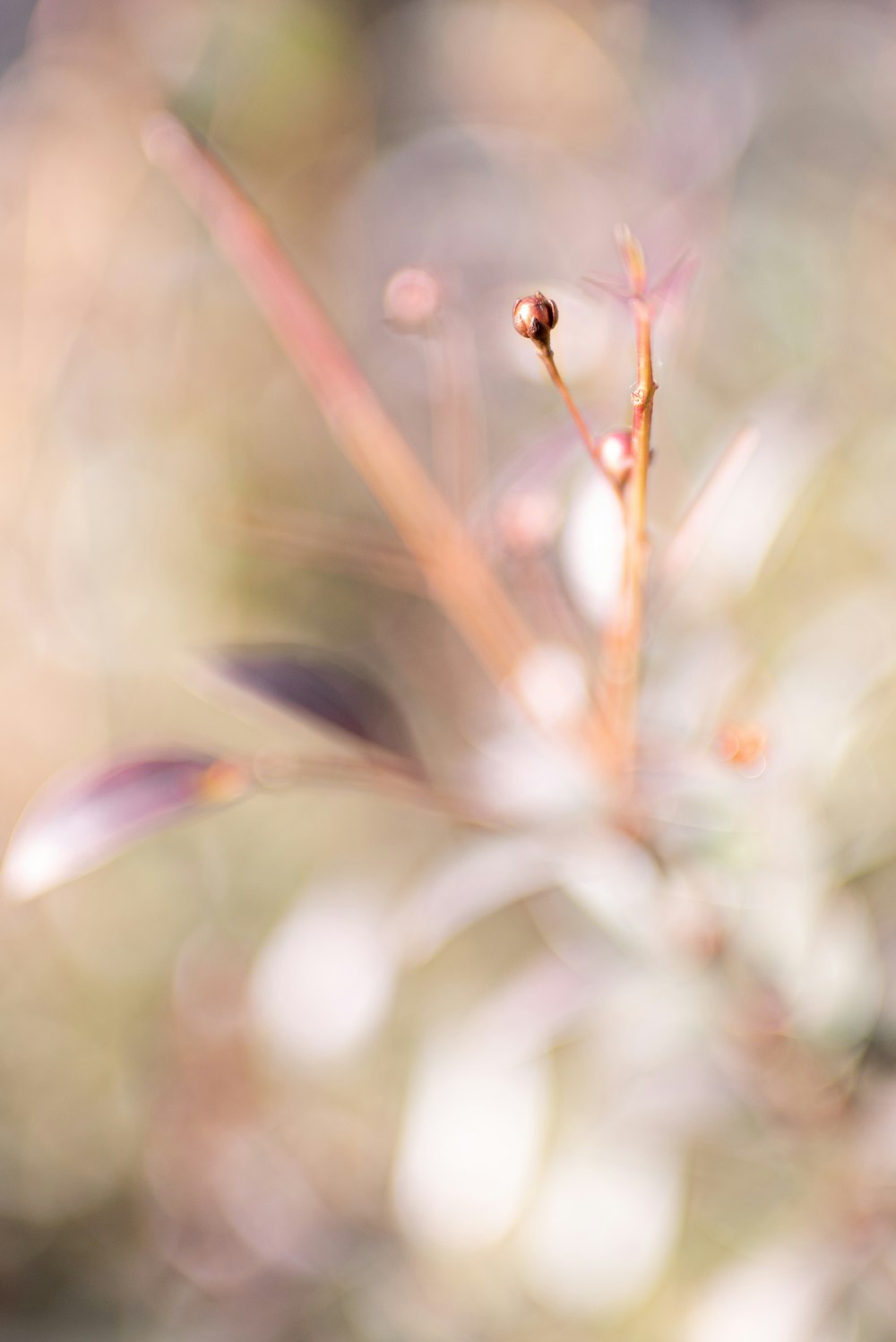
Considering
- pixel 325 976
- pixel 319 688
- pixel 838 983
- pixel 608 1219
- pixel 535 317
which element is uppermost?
pixel 535 317

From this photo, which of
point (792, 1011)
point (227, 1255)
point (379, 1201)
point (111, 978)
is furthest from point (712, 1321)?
point (111, 978)

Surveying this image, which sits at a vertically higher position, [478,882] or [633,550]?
Answer: [633,550]

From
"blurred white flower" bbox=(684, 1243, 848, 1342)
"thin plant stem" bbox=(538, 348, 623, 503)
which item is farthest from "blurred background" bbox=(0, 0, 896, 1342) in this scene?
"thin plant stem" bbox=(538, 348, 623, 503)

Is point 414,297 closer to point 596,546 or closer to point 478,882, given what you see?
point 596,546

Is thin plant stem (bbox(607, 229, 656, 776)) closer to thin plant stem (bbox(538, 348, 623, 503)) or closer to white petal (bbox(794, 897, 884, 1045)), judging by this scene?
thin plant stem (bbox(538, 348, 623, 503))

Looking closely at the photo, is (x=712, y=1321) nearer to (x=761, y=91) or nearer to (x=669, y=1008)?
(x=669, y=1008)

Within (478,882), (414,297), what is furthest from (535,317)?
(478,882)
